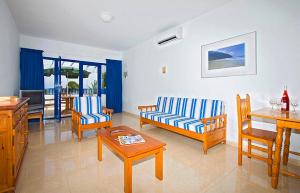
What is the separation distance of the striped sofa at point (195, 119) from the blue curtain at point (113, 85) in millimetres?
2621

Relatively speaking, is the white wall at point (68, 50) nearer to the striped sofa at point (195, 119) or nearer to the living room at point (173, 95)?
the living room at point (173, 95)

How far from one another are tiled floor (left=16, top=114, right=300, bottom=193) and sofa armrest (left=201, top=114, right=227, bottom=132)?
399mm

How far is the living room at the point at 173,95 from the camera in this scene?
71.2 inches

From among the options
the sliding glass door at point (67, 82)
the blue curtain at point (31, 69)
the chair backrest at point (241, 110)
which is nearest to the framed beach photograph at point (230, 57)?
the chair backrest at point (241, 110)

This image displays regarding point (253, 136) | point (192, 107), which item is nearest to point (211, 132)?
point (253, 136)

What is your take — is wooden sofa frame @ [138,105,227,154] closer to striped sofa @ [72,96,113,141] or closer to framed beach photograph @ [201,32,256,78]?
framed beach photograph @ [201,32,256,78]

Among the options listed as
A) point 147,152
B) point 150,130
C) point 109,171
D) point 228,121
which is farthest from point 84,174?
point 228,121

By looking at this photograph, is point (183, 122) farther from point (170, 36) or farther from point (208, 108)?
point (170, 36)

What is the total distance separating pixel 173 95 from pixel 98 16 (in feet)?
8.85

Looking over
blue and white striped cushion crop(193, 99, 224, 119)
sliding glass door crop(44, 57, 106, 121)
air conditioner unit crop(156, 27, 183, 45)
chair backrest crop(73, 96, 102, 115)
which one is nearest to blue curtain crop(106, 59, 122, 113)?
sliding glass door crop(44, 57, 106, 121)

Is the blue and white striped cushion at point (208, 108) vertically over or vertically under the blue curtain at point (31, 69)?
under

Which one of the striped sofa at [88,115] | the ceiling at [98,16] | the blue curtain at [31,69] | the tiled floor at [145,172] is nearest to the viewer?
the tiled floor at [145,172]

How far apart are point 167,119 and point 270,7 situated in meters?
2.62

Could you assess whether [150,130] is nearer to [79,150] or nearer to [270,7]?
[79,150]
